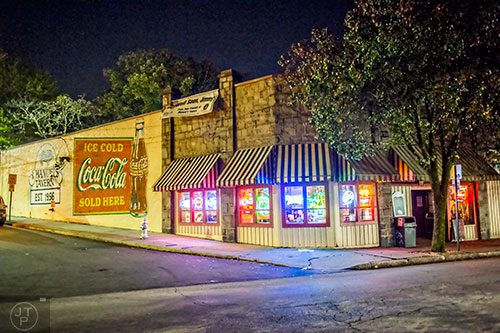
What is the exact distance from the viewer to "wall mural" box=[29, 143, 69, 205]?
25609 mm

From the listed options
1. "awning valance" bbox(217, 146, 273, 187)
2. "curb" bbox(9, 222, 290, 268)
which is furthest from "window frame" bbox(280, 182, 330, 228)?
"curb" bbox(9, 222, 290, 268)

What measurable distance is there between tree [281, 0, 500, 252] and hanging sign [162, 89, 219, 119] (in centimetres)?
471

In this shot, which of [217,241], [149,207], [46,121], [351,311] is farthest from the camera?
[46,121]

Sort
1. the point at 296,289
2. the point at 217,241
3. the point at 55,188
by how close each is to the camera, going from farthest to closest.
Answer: the point at 55,188
the point at 217,241
the point at 296,289

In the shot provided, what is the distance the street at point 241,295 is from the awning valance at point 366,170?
12.2 feet

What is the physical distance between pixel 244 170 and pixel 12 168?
21783 millimetres

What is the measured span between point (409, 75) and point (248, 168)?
6.42 metres

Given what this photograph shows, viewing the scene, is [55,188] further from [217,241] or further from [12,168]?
[217,241]

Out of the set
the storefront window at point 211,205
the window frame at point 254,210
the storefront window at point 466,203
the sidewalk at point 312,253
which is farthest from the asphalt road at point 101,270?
the storefront window at point 466,203

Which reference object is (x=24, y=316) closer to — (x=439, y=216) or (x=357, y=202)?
(x=357, y=202)

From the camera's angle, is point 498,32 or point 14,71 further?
point 14,71

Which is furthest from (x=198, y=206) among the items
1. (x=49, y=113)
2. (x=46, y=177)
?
(x=49, y=113)

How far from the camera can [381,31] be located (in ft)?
42.6

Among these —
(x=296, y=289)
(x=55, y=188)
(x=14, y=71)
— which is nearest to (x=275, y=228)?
(x=296, y=289)
